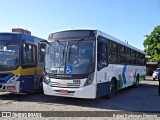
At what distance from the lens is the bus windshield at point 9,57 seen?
12.2m

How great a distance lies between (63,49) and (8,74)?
303 cm

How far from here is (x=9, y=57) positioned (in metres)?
12.2

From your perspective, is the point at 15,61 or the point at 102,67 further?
the point at 15,61

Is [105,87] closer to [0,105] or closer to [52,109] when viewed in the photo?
[52,109]

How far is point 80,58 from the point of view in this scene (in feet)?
35.5

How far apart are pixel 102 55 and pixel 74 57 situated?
4.59ft

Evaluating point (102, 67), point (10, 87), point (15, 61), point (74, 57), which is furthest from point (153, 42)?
point (10, 87)

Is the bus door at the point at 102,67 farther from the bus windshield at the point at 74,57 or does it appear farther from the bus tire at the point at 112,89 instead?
the bus tire at the point at 112,89

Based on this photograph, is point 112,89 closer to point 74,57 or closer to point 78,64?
point 78,64

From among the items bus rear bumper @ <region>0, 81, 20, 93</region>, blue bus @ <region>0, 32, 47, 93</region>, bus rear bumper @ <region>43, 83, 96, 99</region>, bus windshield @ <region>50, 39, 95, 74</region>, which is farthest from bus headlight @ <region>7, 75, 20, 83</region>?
bus rear bumper @ <region>43, 83, 96, 99</region>

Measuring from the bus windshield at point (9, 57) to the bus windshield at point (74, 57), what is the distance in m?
1.99

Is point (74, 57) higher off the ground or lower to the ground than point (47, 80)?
higher

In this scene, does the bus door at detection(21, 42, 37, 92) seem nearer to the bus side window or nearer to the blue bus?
the blue bus

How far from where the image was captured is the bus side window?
11164 mm
